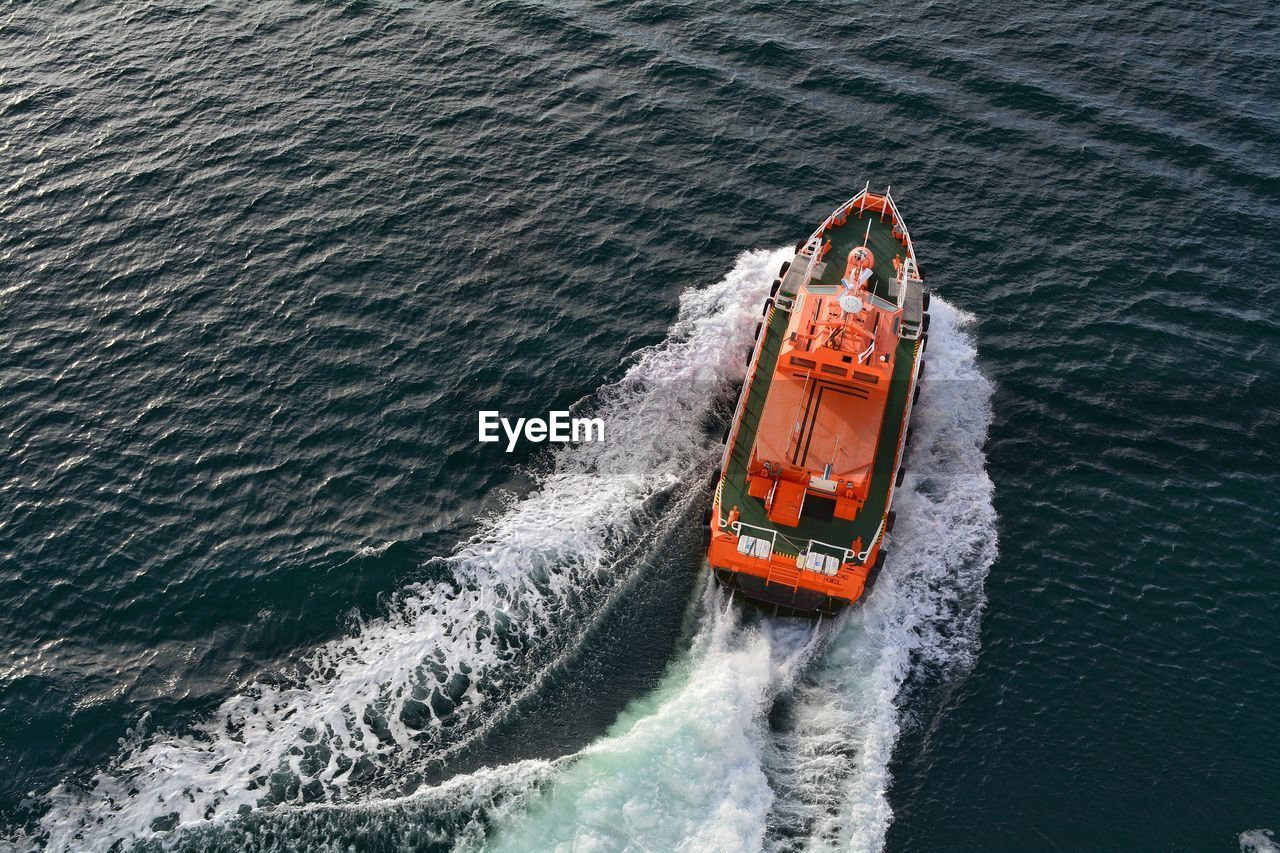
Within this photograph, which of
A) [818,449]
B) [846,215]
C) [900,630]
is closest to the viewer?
[900,630]

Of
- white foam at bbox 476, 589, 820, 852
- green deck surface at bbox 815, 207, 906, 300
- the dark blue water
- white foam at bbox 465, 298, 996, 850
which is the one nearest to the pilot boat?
green deck surface at bbox 815, 207, 906, 300

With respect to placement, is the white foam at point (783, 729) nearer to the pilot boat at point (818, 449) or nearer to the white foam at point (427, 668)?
the pilot boat at point (818, 449)

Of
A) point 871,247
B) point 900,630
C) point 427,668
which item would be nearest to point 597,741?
point 427,668

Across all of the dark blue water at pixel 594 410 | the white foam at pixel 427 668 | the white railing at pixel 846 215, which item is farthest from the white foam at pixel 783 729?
the white railing at pixel 846 215

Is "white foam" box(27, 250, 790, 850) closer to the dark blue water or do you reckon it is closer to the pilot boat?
the dark blue water

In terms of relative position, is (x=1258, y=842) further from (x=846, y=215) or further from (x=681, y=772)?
(x=846, y=215)

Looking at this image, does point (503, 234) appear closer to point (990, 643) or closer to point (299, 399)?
point (299, 399)
